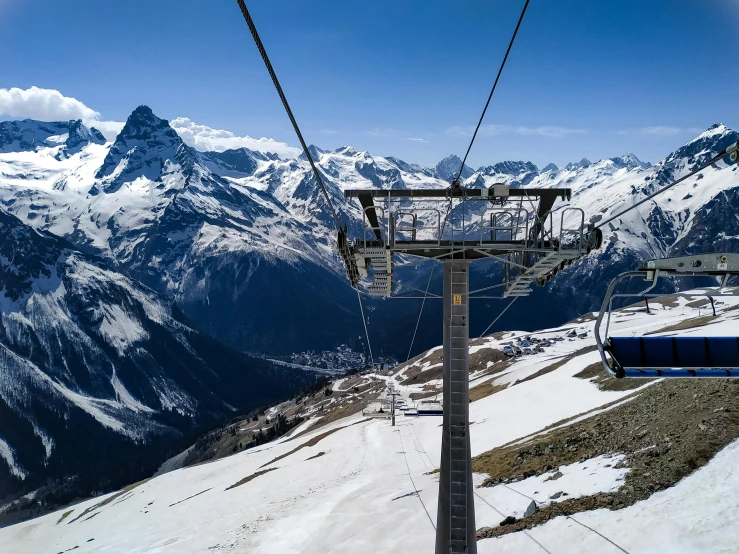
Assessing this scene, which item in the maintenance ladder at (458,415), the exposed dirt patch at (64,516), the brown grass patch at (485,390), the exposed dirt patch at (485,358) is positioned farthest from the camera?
the exposed dirt patch at (485,358)

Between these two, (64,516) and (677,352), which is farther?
(64,516)

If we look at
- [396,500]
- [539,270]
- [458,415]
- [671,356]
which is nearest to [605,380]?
[396,500]

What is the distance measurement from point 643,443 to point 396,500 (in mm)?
19148

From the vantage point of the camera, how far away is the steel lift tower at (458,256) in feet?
61.0

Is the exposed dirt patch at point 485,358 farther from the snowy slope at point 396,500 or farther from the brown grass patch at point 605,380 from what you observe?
the brown grass patch at point 605,380

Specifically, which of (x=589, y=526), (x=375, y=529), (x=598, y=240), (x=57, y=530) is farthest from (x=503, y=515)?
(x=57, y=530)

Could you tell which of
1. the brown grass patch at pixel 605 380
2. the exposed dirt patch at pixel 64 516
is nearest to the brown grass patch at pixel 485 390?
the brown grass patch at pixel 605 380

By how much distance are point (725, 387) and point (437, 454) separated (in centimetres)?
3826

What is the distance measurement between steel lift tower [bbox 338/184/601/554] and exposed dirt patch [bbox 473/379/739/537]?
9868mm

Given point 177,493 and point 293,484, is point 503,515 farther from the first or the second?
point 177,493

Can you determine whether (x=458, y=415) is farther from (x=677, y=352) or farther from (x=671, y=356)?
(x=677, y=352)

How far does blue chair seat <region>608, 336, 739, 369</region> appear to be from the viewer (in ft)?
48.5

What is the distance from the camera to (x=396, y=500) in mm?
43188

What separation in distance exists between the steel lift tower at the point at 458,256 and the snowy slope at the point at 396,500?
7290 millimetres
